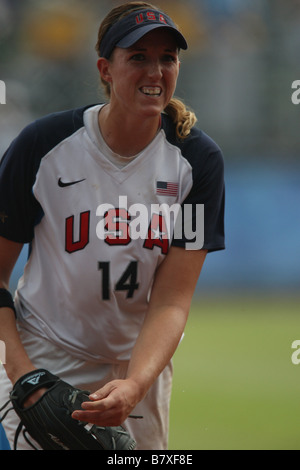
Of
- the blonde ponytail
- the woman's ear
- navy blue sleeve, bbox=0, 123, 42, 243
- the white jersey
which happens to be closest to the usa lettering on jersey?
the white jersey

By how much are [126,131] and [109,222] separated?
29 cm

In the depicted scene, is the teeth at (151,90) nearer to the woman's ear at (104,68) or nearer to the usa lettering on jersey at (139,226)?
the woman's ear at (104,68)

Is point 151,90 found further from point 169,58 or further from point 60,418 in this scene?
point 60,418

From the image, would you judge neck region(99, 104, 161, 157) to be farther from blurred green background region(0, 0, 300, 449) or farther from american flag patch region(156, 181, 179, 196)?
blurred green background region(0, 0, 300, 449)

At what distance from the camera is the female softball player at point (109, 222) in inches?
87.1

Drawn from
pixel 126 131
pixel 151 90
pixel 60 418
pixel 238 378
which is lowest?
pixel 238 378

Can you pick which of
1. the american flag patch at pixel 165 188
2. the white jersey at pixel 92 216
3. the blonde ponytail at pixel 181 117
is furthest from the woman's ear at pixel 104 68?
the american flag patch at pixel 165 188

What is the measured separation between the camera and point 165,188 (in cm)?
230

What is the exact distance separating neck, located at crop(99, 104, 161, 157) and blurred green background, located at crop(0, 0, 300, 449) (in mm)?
3610

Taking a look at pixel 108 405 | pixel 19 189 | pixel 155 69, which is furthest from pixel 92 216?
pixel 108 405

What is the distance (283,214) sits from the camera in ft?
24.7
